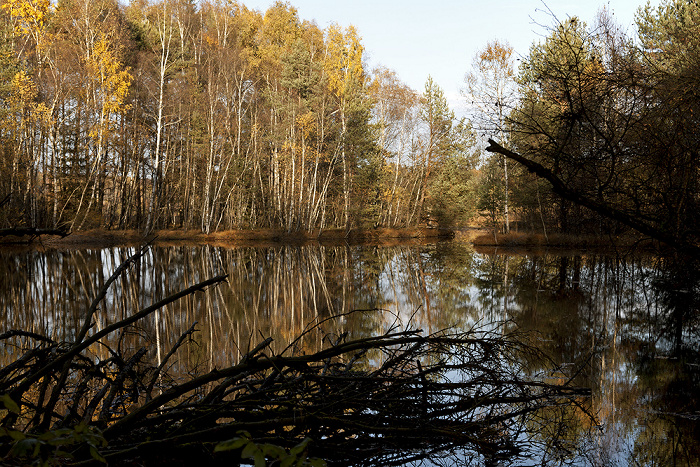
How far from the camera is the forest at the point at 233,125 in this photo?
90.0 feet

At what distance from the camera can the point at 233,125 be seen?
34.4 meters

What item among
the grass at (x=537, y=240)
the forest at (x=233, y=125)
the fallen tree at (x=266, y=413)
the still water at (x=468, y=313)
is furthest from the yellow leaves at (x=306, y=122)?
the fallen tree at (x=266, y=413)

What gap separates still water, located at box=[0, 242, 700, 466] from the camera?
432 cm

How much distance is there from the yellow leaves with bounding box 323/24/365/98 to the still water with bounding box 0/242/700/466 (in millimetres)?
16260

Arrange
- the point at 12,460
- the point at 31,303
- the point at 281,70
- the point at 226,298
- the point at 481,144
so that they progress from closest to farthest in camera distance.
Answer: the point at 12,460 → the point at 31,303 → the point at 226,298 → the point at 281,70 → the point at 481,144

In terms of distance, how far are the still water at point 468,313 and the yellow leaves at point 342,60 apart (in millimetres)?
16260

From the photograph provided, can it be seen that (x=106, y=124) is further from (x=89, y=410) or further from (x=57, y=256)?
(x=89, y=410)

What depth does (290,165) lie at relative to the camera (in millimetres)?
33812

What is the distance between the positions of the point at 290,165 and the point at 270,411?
31819 mm

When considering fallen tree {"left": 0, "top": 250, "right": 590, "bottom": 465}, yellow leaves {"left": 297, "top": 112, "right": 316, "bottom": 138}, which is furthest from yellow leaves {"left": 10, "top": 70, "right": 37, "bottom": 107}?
fallen tree {"left": 0, "top": 250, "right": 590, "bottom": 465}

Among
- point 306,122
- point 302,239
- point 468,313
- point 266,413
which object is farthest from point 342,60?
point 266,413

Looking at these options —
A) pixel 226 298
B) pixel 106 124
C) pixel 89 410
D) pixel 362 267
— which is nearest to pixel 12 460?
pixel 89 410

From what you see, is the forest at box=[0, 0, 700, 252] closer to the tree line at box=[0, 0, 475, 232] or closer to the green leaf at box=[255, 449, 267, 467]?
the tree line at box=[0, 0, 475, 232]

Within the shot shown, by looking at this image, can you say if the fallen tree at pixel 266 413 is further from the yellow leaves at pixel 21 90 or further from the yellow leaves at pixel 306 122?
the yellow leaves at pixel 306 122
